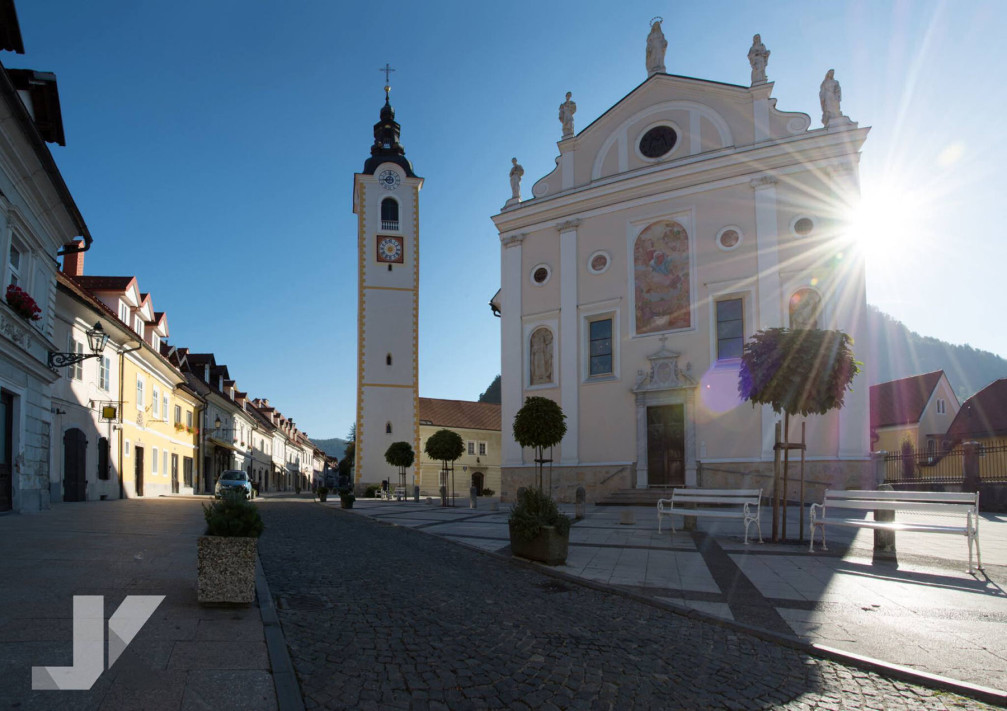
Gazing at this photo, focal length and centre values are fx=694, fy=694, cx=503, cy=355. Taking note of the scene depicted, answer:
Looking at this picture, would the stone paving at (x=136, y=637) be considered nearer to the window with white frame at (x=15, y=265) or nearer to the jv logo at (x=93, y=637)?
the jv logo at (x=93, y=637)

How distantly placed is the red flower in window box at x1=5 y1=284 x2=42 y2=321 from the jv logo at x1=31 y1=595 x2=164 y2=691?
10.6 metres

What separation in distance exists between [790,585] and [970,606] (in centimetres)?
175

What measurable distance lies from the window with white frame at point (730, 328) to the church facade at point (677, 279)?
0.17 feet

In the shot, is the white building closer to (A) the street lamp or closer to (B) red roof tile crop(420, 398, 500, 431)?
(A) the street lamp

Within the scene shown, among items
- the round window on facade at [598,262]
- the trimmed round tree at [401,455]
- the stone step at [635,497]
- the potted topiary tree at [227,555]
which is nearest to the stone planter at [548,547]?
the potted topiary tree at [227,555]

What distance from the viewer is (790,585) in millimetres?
8023

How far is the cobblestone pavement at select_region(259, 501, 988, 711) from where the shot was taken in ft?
13.8

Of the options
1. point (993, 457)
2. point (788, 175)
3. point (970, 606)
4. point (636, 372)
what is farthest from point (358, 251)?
point (970, 606)

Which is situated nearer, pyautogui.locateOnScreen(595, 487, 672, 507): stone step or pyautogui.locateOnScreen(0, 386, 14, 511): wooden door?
pyautogui.locateOnScreen(0, 386, 14, 511): wooden door

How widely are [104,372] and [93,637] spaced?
23.4m

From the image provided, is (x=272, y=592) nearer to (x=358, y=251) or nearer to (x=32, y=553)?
(x=32, y=553)

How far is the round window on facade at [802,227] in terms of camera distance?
2542 centimetres

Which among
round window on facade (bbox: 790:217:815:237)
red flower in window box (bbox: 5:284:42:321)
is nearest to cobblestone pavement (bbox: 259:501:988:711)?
red flower in window box (bbox: 5:284:42:321)

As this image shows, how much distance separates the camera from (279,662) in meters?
4.35
